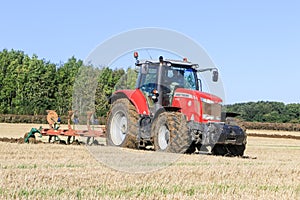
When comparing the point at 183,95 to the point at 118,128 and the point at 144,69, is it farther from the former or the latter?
the point at 118,128

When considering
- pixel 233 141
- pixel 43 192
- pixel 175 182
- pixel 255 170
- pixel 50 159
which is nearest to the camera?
pixel 43 192

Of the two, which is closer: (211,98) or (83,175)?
(83,175)

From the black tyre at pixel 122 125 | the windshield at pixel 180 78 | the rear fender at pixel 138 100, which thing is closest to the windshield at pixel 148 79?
the rear fender at pixel 138 100

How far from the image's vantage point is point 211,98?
44.3 ft

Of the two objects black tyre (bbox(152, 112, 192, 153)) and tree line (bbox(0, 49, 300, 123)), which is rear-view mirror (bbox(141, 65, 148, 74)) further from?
tree line (bbox(0, 49, 300, 123))

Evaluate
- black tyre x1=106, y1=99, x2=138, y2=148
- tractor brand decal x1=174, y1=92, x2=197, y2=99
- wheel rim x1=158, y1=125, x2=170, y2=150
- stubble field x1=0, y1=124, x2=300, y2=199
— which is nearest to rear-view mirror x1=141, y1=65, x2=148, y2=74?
tractor brand decal x1=174, y1=92, x2=197, y2=99

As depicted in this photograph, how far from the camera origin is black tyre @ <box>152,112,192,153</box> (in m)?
12.7

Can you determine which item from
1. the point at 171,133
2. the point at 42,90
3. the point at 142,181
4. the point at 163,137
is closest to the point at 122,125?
the point at 163,137

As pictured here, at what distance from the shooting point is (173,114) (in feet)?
42.9

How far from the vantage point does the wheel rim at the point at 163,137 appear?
13.3 metres

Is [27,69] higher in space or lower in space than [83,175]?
higher

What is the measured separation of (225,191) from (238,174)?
7.00 feet

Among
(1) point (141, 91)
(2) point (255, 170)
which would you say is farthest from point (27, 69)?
(2) point (255, 170)

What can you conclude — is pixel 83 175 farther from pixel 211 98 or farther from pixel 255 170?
pixel 211 98
